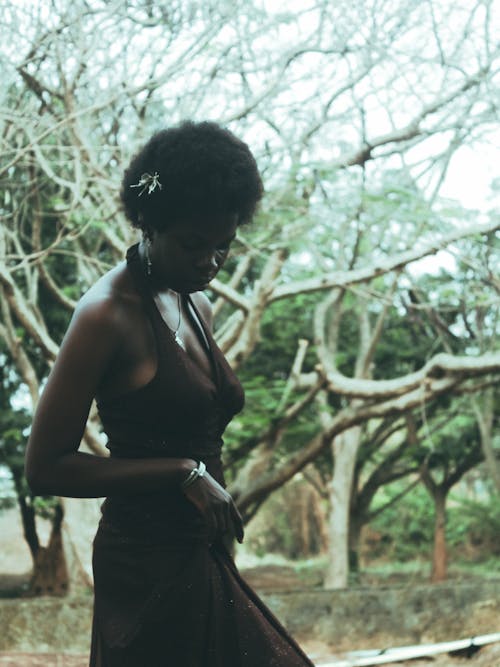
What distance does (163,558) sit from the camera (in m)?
2.01

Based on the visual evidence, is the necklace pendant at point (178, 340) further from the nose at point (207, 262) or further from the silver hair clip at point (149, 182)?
the silver hair clip at point (149, 182)

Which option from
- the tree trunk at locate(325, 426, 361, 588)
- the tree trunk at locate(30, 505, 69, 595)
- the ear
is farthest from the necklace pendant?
the tree trunk at locate(30, 505, 69, 595)

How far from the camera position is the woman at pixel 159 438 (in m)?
1.92

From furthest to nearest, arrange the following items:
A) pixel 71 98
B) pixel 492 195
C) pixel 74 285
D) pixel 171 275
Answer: pixel 74 285
pixel 492 195
pixel 71 98
pixel 171 275

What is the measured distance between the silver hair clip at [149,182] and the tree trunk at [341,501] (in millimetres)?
10325

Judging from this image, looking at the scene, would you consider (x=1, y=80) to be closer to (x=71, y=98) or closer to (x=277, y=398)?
(x=71, y=98)

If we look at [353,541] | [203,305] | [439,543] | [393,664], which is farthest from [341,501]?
[203,305]

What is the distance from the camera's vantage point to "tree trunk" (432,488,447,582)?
14039 mm

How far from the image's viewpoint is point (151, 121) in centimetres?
821

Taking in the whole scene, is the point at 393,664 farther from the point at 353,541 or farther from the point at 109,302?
the point at 353,541

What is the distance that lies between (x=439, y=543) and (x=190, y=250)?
12.7m

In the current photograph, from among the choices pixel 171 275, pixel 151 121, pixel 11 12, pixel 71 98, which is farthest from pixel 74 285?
pixel 171 275

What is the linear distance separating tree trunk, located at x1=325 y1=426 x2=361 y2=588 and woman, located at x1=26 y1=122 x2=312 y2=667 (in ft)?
33.4

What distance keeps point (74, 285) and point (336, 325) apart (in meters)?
3.10
